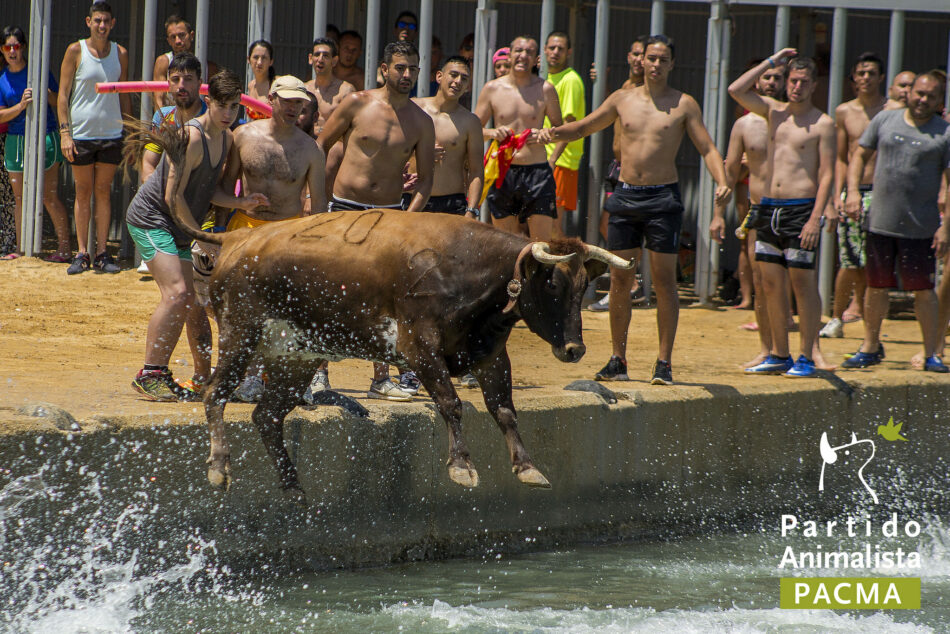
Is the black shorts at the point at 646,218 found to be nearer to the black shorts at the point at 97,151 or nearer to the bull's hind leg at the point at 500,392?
the bull's hind leg at the point at 500,392

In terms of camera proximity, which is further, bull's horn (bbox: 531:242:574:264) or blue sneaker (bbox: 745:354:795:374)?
blue sneaker (bbox: 745:354:795:374)

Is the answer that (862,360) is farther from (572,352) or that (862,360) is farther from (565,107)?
(572,352)

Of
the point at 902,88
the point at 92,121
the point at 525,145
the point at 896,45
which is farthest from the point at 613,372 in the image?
the point at 92,121

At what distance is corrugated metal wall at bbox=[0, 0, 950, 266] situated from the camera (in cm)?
1419

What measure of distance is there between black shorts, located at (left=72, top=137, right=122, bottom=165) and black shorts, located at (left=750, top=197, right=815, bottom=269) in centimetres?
600

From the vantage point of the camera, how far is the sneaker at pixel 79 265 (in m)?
11.2

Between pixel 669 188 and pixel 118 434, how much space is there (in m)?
4.18

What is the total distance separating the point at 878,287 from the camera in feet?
30.5

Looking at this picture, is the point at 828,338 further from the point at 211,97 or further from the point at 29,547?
the point at 29,547

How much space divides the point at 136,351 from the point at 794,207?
492 centimetres

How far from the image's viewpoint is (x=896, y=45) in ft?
37.5

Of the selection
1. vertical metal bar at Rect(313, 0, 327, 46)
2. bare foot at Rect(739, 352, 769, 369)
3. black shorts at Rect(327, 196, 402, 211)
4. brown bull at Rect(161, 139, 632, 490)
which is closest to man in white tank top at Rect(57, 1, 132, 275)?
vertical metal bar at Rect(313, 0, 327, 46)

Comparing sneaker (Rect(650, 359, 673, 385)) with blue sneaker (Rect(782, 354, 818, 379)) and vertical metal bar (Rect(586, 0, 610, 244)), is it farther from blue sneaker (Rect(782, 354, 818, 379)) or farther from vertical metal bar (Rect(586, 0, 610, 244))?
vertical metal bar (Rect(586, 0, 610, 244))

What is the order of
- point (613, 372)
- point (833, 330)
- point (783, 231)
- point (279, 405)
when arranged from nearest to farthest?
point (279, 405) < point (613, 372) < point (783, 231) < point (833, 330)
